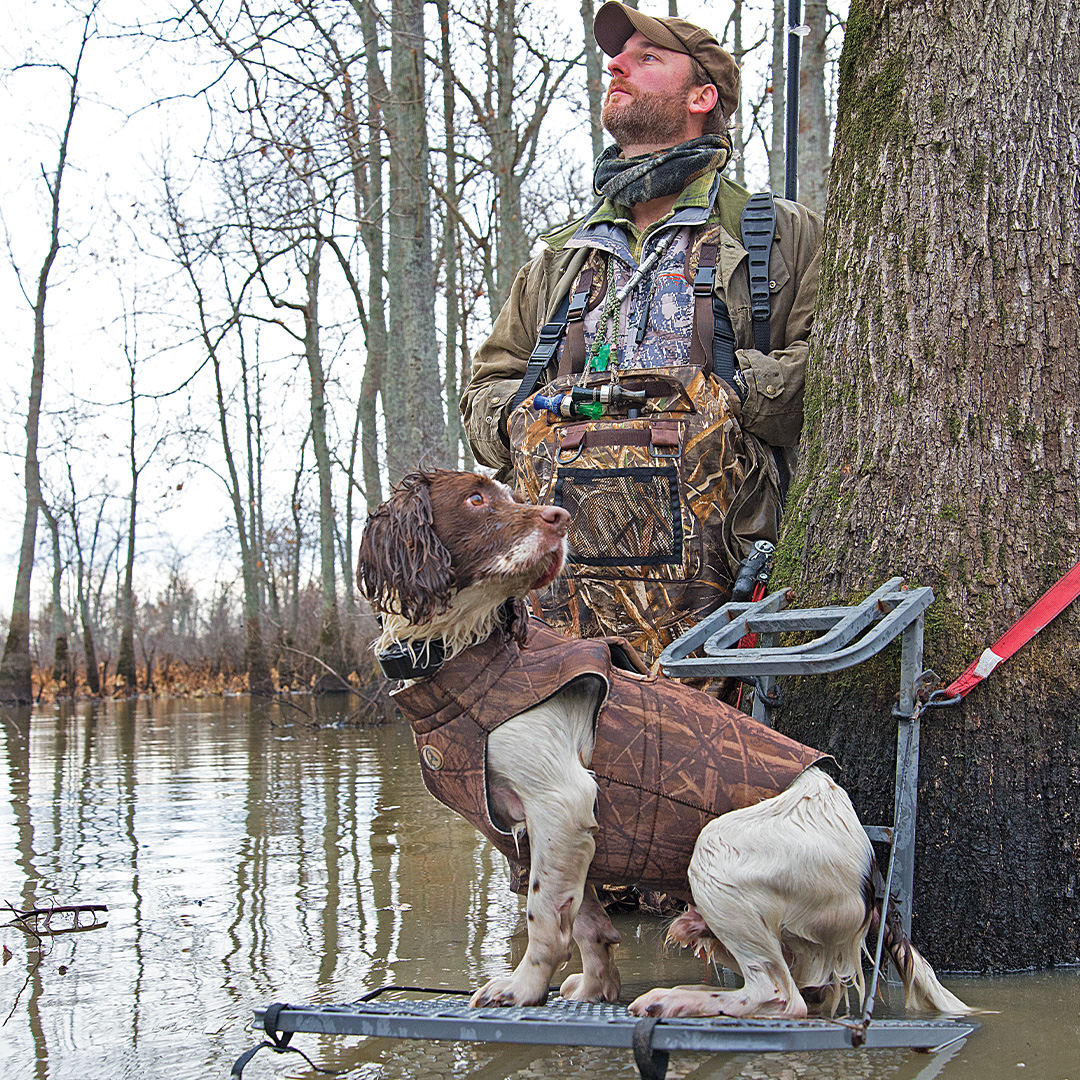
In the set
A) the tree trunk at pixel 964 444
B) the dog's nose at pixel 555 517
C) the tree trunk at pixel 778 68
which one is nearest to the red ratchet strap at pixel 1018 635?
the tree trunk at pixel 964 444

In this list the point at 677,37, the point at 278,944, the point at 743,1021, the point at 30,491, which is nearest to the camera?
the point at 743,1021

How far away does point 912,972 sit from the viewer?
9.32 ft

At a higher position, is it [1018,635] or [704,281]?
[704,281]

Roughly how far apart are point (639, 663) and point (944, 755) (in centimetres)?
98

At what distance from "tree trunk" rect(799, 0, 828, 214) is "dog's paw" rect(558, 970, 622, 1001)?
1233 centimetres

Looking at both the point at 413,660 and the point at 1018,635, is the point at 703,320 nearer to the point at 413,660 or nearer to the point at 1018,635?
the point at 1018,635

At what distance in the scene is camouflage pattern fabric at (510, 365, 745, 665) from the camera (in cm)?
406

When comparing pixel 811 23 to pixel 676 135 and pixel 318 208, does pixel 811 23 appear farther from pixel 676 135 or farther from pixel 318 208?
pixel 676 135

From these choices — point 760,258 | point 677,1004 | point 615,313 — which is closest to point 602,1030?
point 677,1004

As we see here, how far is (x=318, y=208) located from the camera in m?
14.5

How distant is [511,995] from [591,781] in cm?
61

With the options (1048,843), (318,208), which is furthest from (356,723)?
(1048,843)

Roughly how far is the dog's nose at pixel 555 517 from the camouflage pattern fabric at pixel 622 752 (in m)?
0.34

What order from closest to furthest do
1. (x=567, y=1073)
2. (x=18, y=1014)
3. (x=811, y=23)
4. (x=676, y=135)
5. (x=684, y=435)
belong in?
(x=567, y=1073), (x=18, y=1014), (x=684, y=435), (x=676, y=135), (x=811, y=23)
